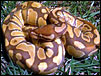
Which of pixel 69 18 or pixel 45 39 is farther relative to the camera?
pixel 69 18

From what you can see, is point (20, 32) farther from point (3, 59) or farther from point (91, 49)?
point (91, 49)

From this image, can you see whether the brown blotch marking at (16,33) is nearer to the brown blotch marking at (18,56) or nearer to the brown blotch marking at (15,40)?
the brown blotch marking at (15,40)

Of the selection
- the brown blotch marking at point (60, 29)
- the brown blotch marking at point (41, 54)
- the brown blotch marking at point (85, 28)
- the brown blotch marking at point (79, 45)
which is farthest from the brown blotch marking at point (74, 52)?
the brown blotch marking at point (85, 28)

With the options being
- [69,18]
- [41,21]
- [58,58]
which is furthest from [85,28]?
[58,58]

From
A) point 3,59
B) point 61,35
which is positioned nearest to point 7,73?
point 3,59

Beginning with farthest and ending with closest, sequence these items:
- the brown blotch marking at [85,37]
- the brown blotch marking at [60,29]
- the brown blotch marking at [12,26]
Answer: the brown blotch marking at [12,26] < the brown blotch marking at [85,37] < the brown blotch marking at [60,29]

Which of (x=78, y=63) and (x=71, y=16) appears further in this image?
(x=71, y=16)

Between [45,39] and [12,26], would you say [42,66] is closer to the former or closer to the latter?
[45,39]

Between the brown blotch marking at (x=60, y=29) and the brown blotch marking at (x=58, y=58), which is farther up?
the brown blotch marking at (x=60, y=29)

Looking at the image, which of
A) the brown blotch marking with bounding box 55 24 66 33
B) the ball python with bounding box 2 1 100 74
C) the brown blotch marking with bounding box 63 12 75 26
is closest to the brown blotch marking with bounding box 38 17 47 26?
the ball python with bounding box 2 1 100 74
